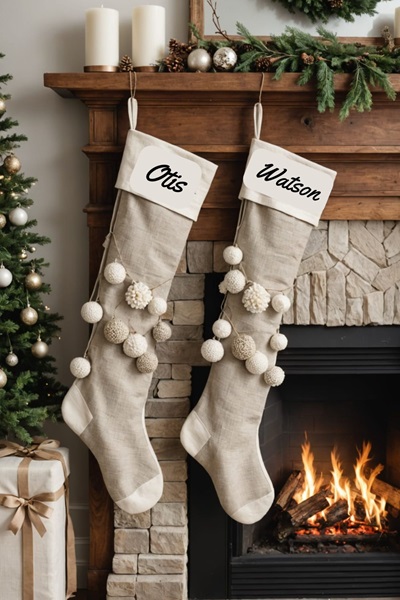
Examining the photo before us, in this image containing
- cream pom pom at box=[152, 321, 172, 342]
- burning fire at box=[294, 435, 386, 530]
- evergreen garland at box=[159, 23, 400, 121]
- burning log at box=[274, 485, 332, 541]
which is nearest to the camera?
evergreen garland at box=[159, 23, 400, 121]

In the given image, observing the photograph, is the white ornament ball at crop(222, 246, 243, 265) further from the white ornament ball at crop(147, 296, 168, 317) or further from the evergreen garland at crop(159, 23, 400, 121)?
the evergreen garland at crop(159, 23, 400, 121)

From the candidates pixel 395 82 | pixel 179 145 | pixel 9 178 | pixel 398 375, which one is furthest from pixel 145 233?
pixel 398 375

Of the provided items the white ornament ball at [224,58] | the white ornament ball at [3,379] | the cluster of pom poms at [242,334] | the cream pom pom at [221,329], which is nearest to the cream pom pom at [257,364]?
the cluster of pom poms at [242,334]

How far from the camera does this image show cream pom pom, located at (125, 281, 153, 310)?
82.0 inches

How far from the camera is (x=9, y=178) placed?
2.09 m

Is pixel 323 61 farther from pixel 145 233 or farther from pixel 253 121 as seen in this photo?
pixel 145 233

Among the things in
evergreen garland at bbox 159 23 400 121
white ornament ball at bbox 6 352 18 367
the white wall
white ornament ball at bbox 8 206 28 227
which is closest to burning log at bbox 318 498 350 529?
the white wall

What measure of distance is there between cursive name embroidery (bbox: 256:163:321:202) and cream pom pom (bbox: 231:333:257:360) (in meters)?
0.45

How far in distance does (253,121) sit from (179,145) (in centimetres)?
23

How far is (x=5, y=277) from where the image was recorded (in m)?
2.04

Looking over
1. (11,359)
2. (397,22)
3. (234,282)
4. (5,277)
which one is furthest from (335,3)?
(11,359)

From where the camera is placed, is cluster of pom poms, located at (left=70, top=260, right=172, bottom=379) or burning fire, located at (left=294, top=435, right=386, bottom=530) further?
burning fire, located at (left=294, top=435, right=386, bottom=530)

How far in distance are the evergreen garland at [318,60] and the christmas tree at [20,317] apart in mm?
542

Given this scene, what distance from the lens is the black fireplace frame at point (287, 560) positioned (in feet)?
7.57
